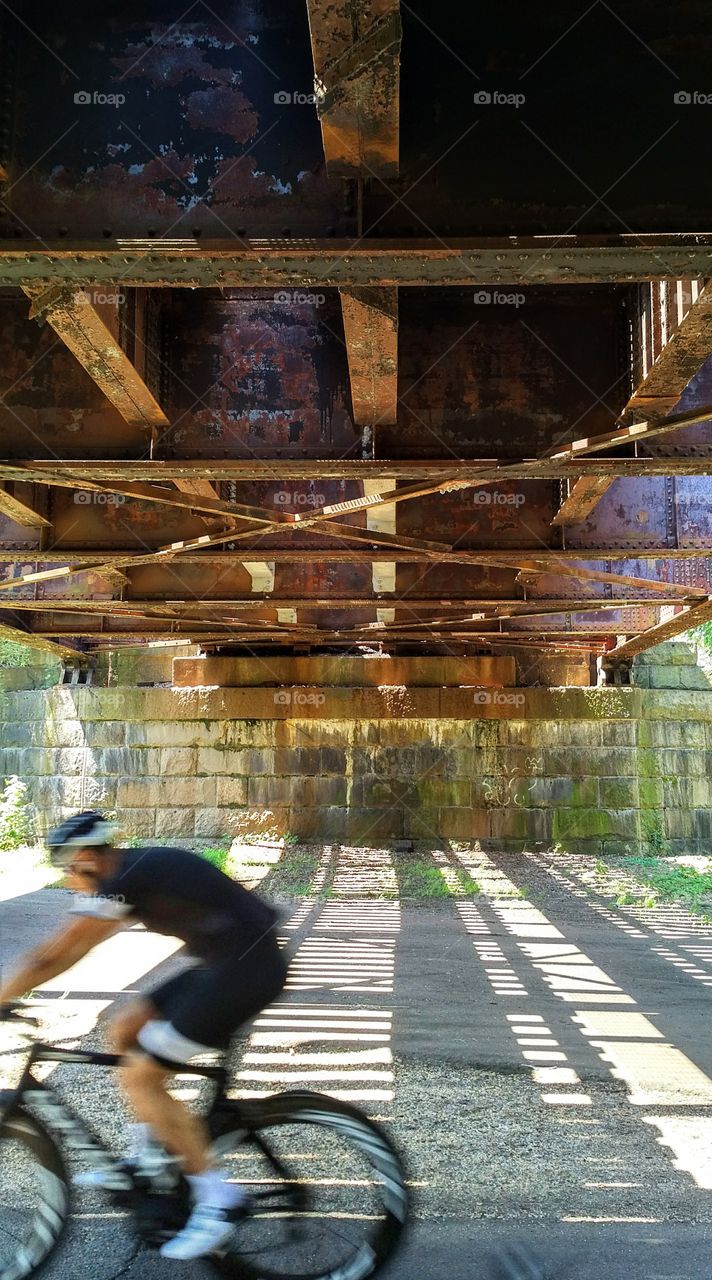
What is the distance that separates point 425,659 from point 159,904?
13693mm

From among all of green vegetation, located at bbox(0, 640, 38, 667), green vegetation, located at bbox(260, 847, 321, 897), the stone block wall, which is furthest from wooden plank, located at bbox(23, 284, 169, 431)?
green vegetation, located at bbox(0, 640, 38, 667)

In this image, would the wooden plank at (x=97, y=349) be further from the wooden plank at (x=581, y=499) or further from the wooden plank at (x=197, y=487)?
the wooden plank at (x=581, y=499)

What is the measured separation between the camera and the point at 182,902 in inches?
144

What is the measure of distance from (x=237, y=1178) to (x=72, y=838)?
156cm

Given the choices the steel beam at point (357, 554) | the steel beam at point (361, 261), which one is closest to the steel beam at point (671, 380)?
the steel beam at point (361, 261)

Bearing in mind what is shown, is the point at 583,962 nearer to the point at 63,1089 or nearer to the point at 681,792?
the point at 63,1089

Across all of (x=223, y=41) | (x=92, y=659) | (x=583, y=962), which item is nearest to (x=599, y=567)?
(x=583, y=962)

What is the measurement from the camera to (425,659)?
1714 centimetres

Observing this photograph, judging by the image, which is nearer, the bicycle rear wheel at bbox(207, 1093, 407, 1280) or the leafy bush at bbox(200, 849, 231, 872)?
the bicycle rear wheel at bbox(207, 1093, 407, 1280)

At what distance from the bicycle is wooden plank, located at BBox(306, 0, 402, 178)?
12.1 ft

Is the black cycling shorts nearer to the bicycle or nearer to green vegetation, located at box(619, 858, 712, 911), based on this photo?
the bicycle

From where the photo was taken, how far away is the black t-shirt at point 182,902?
3.58 meters

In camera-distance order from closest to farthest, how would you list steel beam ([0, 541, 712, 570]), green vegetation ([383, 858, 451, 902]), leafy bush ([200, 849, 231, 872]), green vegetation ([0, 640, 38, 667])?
steel beam ([0, 541, 712, 570]) → green vegetation ([383, 858, 451, 902]) → leafy bush ([200, 849, 231, 872]) → green vegetation ([0, 640, 38, 667])

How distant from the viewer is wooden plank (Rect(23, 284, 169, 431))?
4.76 meters
